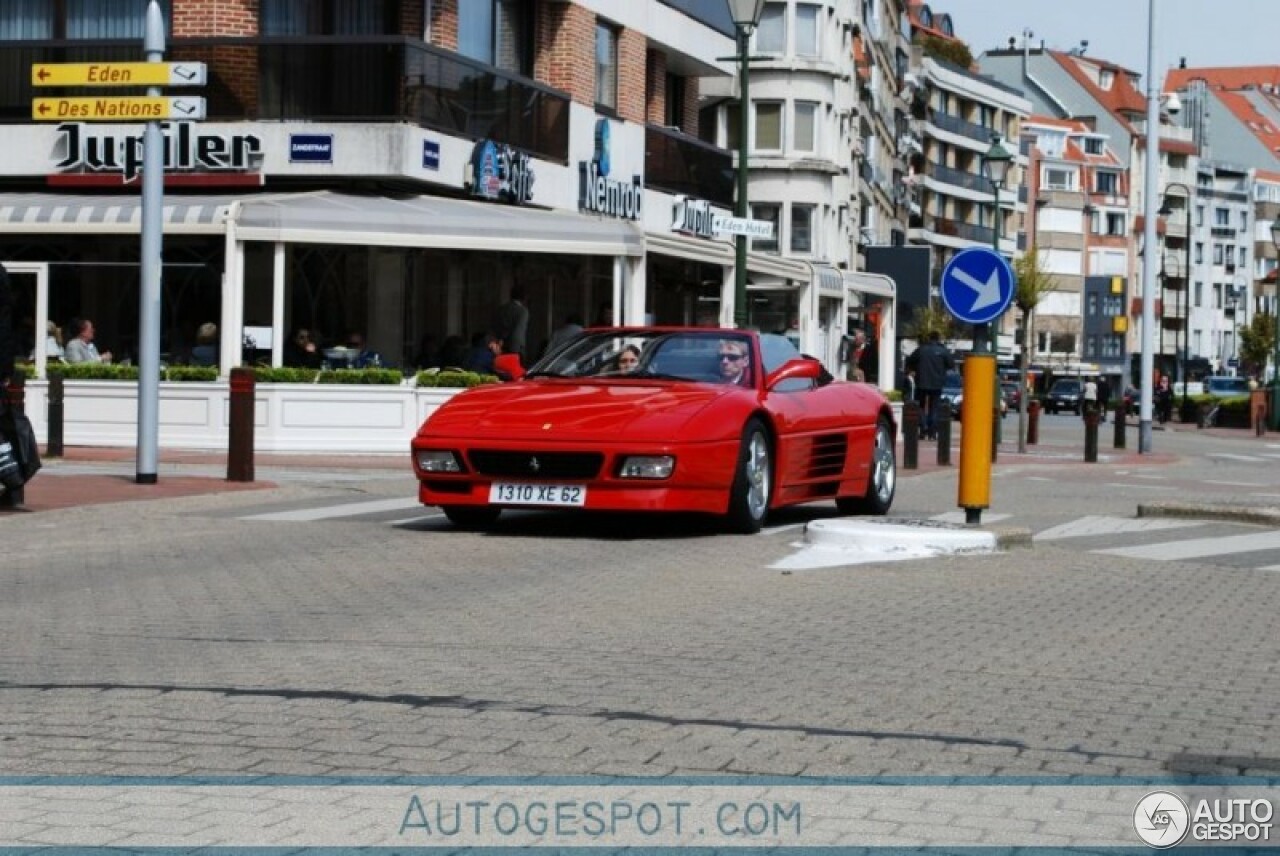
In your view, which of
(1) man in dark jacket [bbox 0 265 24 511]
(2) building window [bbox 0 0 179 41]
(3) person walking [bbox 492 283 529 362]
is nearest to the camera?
(1) man in dark jacket [bbox 0 265 24 511]

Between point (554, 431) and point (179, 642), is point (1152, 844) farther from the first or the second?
point (554, 431)

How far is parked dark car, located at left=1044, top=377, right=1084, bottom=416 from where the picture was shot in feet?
306

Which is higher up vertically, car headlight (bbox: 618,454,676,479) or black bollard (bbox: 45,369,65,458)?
car headlight (bbox: 618,454,676,479)

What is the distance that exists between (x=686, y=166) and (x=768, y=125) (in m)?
26.8

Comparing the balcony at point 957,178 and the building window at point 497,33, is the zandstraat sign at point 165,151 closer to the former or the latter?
the building window at point 497,33

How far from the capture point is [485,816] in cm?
565

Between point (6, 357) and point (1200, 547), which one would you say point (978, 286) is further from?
point (6, 357)

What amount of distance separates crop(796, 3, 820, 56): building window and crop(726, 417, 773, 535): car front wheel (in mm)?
55952

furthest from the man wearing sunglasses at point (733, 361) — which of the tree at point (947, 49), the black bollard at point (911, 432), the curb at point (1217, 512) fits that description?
the tree at point (947, 49)

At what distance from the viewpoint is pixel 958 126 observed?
124750 millimetres

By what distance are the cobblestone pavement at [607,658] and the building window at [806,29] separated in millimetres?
56773

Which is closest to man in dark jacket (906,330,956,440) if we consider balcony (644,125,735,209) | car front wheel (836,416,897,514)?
balcony (644,125,735,209)

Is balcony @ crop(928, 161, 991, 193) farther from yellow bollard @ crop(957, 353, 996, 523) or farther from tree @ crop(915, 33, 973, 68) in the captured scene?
yellow bollard @ crop(957, 353, 996, 523)

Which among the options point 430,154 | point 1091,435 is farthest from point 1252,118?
point 430,154
